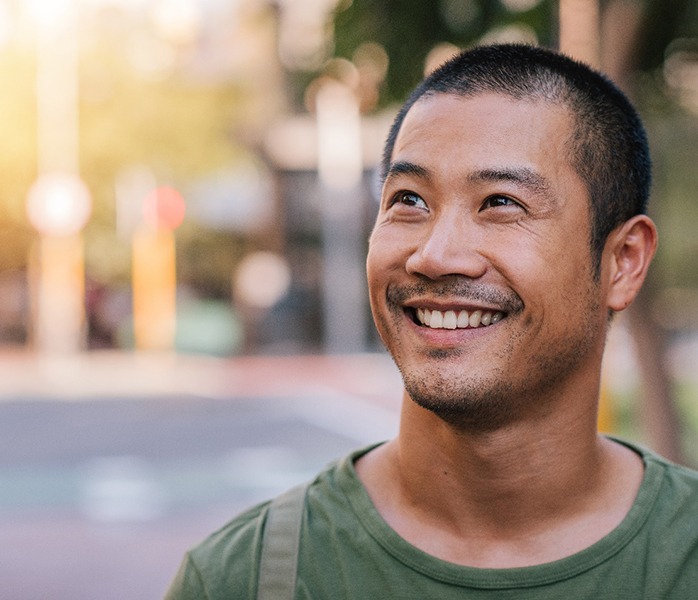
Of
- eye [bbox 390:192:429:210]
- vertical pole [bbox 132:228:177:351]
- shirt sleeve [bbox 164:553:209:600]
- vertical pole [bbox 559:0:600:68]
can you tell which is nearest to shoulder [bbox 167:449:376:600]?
shirt sleeve [bbox 164:553:209:600]

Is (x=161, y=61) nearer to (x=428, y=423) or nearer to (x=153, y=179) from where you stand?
(x=153, y=179)

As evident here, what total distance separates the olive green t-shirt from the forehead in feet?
2.05

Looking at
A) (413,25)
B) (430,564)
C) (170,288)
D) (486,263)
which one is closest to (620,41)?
(413,25)

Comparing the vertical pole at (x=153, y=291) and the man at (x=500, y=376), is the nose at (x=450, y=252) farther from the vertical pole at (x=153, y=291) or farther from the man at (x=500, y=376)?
the vertical pole at (x=153, y=291)

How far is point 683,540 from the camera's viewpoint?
1.90 metres

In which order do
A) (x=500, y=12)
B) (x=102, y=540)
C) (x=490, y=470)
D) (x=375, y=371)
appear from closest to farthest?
(x=490, y=470) → (x=500, y=12) → (x=102, y=540) → (x=375, y=371)

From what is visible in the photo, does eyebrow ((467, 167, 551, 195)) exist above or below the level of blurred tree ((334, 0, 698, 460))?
below

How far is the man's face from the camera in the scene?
1887 millimetres

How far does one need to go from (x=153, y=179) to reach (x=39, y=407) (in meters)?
9.87

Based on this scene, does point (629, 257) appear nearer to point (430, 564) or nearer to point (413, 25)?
point (430, 564)

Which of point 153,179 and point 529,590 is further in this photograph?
point 153,179

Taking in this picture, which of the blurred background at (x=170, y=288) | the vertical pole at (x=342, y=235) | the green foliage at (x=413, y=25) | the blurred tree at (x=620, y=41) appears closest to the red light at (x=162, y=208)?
the blurred background at (x=170, y=288)

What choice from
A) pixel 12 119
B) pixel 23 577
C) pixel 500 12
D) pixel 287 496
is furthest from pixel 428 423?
pixel 12 119

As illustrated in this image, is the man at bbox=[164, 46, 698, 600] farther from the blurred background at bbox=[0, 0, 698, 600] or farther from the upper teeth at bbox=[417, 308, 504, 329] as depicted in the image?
the blurred background at bbox=[0, 0, 698, 600]
